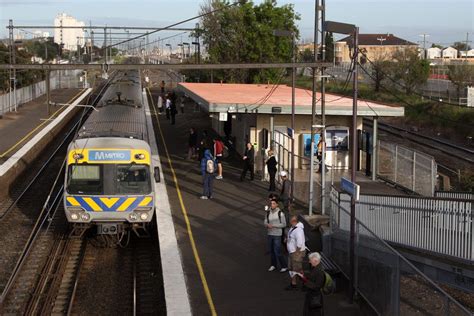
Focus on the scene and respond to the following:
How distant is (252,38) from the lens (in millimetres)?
50844

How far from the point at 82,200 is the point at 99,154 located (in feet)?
3.77

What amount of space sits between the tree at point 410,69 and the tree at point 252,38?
1175cm

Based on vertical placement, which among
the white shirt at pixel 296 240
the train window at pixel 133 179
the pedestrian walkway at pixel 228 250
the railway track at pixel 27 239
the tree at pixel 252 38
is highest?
the tree at pixel 252 38

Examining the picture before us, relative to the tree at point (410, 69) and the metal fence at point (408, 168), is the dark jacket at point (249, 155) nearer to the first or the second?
the metal fence at point (408, 168)

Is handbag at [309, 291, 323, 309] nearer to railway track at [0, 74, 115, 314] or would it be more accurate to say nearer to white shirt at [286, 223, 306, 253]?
white shirt at [286, 223, 306, 253]

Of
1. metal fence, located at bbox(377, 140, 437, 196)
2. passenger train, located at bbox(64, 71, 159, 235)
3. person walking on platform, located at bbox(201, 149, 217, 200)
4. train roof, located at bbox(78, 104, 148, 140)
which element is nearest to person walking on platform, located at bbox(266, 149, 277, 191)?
person walking on platform, located at bbox(201, 149, 217, 200)

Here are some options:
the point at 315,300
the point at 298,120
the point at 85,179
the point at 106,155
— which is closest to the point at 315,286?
the point at 315,300

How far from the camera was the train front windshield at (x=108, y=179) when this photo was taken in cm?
1619

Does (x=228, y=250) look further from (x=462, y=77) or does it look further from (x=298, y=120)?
(x=462, y=77)

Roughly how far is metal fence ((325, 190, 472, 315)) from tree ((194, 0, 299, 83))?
3898cm

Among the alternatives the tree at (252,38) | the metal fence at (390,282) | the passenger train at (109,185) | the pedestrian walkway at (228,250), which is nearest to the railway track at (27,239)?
the passenger train at (109,185)

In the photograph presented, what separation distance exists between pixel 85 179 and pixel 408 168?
10848 millimetres

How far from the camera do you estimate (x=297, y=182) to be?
918 inches

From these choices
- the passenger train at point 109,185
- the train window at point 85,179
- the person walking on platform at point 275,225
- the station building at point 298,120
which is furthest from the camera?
the station building at point 298,120
